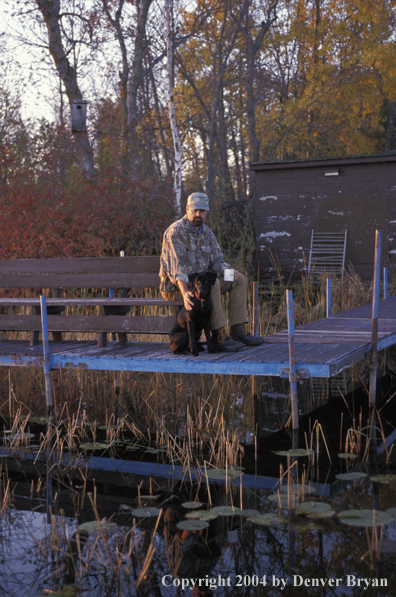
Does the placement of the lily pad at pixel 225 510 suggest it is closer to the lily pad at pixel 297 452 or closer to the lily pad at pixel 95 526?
the lily pad at pixel 95 526

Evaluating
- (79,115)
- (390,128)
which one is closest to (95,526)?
(79,115)

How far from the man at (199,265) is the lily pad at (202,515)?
1.95 metres

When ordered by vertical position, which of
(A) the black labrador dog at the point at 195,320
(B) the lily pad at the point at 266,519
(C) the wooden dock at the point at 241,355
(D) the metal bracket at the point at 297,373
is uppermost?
(A) the black labrador dog at the point at 195,320

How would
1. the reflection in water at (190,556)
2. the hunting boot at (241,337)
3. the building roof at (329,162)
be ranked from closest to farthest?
the reflection in water at (190,556), the hunting boot at (241,337), the building roof at (329,162)

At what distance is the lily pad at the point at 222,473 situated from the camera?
4.17 metres

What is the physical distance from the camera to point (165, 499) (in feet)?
12.8

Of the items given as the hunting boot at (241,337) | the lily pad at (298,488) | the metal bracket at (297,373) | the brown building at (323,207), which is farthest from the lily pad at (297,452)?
the brown building at (323,207)

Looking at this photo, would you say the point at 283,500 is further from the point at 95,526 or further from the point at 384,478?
the point at 95,526

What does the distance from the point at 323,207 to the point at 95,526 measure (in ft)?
42.8

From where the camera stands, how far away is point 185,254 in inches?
214

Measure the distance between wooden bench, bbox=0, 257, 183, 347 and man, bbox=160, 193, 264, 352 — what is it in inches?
16.2

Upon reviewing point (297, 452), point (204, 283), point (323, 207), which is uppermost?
point (323, 207)

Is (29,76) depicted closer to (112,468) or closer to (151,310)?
(151,310)

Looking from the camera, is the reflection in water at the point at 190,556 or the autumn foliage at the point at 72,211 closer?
the reflection in water at the point at 190,556
